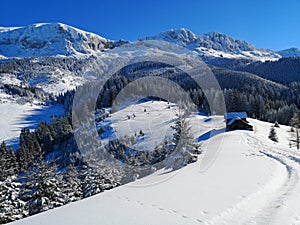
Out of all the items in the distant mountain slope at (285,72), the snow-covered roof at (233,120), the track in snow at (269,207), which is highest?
the distant mountain slope at (285,72)

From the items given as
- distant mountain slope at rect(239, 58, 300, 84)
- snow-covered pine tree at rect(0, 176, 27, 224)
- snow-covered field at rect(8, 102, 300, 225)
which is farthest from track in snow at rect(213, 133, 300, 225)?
distant mountain slope at rect(239, 58, 300, 84)

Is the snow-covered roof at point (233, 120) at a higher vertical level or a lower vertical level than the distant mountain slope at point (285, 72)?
lower

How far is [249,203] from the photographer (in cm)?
865

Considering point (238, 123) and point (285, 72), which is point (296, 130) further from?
point (285, 72)

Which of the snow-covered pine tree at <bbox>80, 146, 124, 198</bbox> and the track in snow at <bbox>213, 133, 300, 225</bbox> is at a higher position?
the track in snow at <bbox>213, 133, 300, 225</bbox>

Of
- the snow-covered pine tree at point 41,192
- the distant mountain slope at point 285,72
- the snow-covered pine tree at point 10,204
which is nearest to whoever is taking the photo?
the snow-covered pine tree at point 10,204

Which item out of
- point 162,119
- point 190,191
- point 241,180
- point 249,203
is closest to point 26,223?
point 190,191

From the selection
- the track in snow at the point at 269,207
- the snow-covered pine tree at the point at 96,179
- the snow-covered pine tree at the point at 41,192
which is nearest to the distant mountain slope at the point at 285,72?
the snow-covered pine tree at the point at 96,179

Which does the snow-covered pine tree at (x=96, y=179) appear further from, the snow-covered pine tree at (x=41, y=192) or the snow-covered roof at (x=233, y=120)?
the snow-covered roof at (x=233, y=120)

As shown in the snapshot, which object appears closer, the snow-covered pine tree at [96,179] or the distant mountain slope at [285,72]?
the snow-covered pine tree at [96,179]

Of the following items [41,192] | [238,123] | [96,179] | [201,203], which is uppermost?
[238,123]

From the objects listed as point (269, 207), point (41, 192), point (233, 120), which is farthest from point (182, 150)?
point (233, 120)

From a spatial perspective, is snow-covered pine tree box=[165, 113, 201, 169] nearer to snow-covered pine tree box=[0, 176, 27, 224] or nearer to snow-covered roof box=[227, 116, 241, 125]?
snow-covered pine tree box=[0, 176, 27, 224]

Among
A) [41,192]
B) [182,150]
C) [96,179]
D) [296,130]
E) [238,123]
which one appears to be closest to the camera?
[41,192]
